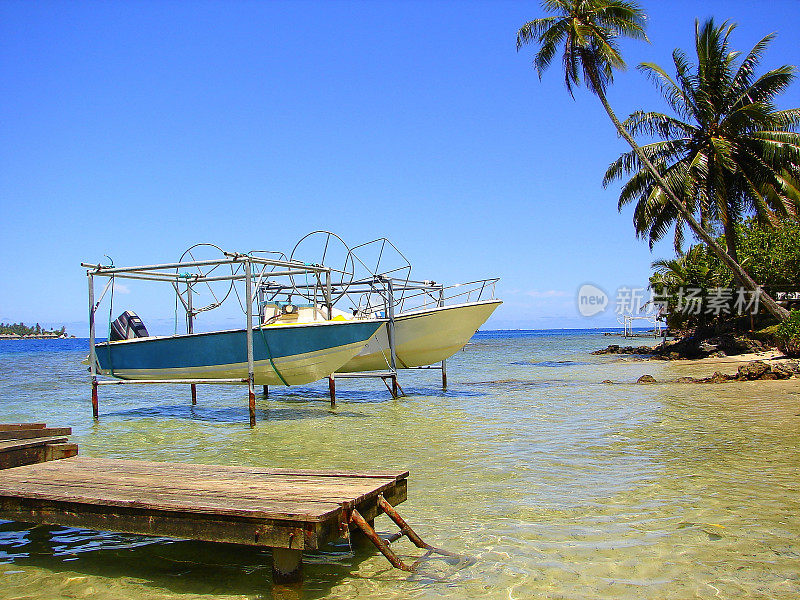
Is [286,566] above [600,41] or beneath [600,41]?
beneath

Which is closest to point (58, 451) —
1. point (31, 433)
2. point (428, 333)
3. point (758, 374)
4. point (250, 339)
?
point (31, 433)

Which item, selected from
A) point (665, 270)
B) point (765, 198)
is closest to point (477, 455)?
point (765, 198)

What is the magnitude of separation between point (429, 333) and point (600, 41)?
10675 mm

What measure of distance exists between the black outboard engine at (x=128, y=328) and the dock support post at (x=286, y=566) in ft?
38.6

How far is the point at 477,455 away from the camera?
8.10 meters

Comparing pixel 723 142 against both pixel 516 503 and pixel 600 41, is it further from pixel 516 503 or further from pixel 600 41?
pixel 516 503

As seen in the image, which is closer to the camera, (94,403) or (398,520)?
(398,520)

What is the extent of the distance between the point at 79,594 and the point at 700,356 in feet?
93.2

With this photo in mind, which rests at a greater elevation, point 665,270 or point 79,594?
point 665,270

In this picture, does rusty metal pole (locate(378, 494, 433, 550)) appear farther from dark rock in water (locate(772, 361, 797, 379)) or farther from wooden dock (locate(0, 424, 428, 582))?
dark rock in water (locate(772, 361, 797, 379))

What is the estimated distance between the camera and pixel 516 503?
5.72m

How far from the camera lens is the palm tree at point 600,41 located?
64.5ft

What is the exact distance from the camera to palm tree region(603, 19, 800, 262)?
68.3 feet

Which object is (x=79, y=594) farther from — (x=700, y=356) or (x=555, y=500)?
(x=700, y=356)
